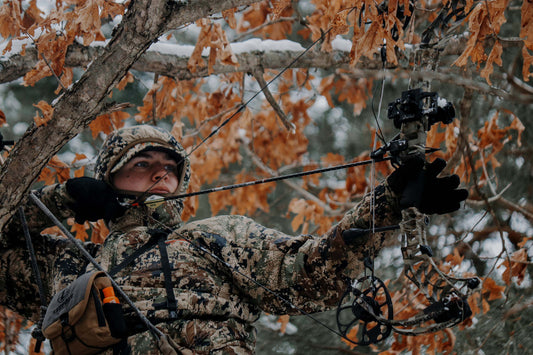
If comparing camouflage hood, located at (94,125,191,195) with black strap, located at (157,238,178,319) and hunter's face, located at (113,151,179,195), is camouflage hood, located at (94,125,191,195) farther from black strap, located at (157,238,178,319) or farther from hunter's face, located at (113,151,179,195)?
black strap, located at (157,238,178,319)

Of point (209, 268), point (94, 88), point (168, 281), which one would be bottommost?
point (168, 281)

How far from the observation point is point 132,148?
3115 millimetres

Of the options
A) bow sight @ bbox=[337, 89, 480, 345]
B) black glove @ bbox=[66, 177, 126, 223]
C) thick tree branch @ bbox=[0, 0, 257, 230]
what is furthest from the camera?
black glove @ bbox=[66, 177, 126, 223]

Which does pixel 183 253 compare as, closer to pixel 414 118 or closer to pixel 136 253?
pixel 136 253

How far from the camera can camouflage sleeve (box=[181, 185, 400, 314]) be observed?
2361 mm

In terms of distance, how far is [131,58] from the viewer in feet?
7.43

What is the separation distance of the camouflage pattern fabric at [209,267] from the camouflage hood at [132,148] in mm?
231

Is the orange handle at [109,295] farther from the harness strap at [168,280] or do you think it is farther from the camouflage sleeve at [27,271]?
the camouflage sleeve at [27,271]

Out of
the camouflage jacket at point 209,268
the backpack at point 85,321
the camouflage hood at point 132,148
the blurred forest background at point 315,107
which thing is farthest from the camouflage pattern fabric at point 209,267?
the blurred forest background at point 315,107

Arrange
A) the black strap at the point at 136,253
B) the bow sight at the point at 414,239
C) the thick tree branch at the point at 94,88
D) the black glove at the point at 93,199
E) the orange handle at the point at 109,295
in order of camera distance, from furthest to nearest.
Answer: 1. the black glove at the point at 93,199
2. the black strap at the point at 136,253
3. the orange handle at the point at 109,295
4. the thick tree branch at the point at 94,88
5. the bow sight at the point at 414,239

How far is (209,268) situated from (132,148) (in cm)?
80

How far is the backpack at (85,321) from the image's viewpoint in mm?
2307

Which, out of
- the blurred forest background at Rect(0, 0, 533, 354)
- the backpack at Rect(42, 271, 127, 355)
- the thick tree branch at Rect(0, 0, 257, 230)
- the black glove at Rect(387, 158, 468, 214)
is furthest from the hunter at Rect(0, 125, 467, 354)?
the thick tree branch at Rect(0, 0, 257, 230)

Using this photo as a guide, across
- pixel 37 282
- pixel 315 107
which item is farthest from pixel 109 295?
pixel 315 107
